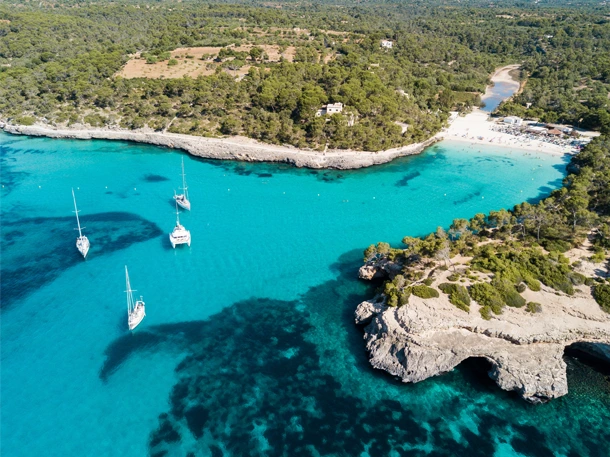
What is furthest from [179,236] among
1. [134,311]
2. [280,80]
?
[280,80]

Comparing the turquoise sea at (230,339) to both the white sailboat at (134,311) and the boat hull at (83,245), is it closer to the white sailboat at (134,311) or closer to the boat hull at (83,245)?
the white sailboat at (134,311)

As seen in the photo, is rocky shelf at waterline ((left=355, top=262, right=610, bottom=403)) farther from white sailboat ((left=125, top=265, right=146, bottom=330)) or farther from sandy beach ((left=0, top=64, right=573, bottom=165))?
sandy beach ((left=0, top=64, right=573, bottom=165))

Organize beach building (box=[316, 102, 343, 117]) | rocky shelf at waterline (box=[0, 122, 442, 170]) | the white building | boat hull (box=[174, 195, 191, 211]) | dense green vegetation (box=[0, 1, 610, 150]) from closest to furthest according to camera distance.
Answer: boat hull (box=[174, 195, 191, 211]) → rocky shelf at waterline (box=[0, 122, 442, 170]) → dense green vegetation (box=[0, 1, 610, 150]) → beach building (box=[316, 102, 343, 117]) → the white building

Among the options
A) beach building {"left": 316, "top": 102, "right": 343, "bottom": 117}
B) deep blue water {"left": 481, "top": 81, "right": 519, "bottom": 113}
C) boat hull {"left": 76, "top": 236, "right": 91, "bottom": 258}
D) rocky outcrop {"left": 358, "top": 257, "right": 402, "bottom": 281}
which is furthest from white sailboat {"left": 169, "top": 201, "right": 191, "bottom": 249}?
deep blue water {"left": 481, "top": 81, "right": 519, "bottom": 113}

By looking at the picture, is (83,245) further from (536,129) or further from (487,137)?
(536,129)

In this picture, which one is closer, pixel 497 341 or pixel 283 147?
pixel 497 341

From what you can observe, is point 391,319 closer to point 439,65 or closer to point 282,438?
point 282,438
